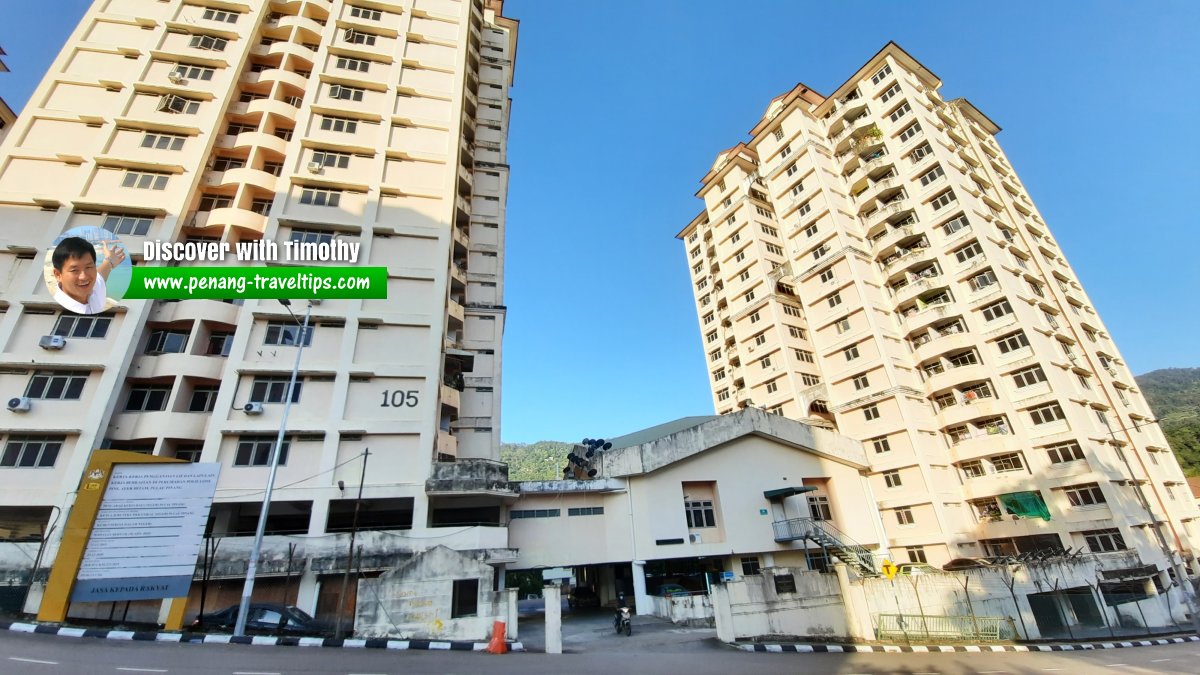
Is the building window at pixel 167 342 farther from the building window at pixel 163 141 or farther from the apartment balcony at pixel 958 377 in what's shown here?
the apartment balcony at pixel 958 377

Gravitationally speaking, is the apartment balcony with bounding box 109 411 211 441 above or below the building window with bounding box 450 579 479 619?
above

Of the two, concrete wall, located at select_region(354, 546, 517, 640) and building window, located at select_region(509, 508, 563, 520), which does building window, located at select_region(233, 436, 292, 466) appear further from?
building window, located at select_region(509, 508, 563, 520)

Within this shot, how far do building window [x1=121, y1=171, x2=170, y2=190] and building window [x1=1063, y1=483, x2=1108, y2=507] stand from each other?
50.1m

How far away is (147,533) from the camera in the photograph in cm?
1479

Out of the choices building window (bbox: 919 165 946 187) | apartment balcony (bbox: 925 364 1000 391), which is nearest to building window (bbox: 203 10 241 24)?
building window (bbox: 919 165 946 187)

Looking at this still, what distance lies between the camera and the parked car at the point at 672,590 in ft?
73.8

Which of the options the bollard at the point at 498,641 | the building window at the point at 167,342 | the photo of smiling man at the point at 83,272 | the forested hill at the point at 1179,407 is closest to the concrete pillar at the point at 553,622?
the bollard at the point at 498,641

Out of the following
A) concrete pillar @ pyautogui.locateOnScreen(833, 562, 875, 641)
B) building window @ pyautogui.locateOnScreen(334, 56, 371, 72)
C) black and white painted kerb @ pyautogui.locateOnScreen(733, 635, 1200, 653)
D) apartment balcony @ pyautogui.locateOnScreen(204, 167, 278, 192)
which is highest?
building window @ pyautogui.locateOnScreen(334, 56, 371, 72)

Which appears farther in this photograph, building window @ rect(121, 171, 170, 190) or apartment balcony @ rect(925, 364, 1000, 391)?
apartment balcony @ rect(925, 364, 1000, 391)

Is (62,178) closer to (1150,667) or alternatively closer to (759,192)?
(1150,667)

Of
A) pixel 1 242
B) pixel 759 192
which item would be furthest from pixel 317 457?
pixel 759 192

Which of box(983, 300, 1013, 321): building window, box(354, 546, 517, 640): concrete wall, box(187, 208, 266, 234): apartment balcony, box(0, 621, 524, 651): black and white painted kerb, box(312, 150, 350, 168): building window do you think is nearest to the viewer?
box(0, 621, 524, 651): black and white painted kerb

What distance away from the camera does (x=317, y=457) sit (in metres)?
21.6

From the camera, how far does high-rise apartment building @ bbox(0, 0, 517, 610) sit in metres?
20.8
